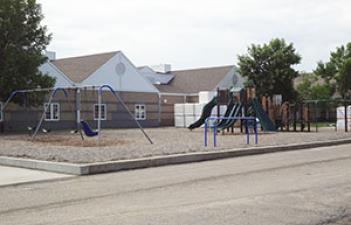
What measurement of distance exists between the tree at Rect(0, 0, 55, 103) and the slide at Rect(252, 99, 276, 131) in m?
12.0

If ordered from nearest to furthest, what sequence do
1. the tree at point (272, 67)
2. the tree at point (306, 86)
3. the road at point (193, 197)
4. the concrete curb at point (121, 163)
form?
1. the road at point (193, 197)
2. the concrete curb at point (121, 163)
3. the tree at point (272, 67)
4. the tree at point (306, 86)

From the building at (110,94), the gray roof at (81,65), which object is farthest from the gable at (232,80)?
the gray roof at (81,65)

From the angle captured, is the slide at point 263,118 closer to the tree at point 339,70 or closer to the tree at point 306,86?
the tree at point 339,70

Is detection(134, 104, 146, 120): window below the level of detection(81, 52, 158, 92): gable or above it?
below

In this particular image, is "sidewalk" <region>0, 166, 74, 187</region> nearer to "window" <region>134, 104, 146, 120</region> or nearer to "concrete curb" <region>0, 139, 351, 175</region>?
"concrete curb" <region>0, 139, 351, 175</region>

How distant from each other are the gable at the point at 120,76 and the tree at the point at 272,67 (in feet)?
31.5

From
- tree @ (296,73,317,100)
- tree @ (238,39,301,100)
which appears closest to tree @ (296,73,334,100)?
tree @ (296,73,317,100)

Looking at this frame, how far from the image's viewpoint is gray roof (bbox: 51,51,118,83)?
46469mm

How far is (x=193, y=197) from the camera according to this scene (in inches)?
381

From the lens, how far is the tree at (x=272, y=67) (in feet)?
170

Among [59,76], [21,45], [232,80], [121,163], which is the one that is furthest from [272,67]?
[121,163]

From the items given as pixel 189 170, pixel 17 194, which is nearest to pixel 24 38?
pixel 189 170

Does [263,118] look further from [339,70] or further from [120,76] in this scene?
[339,70]

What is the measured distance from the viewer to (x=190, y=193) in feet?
33.3
